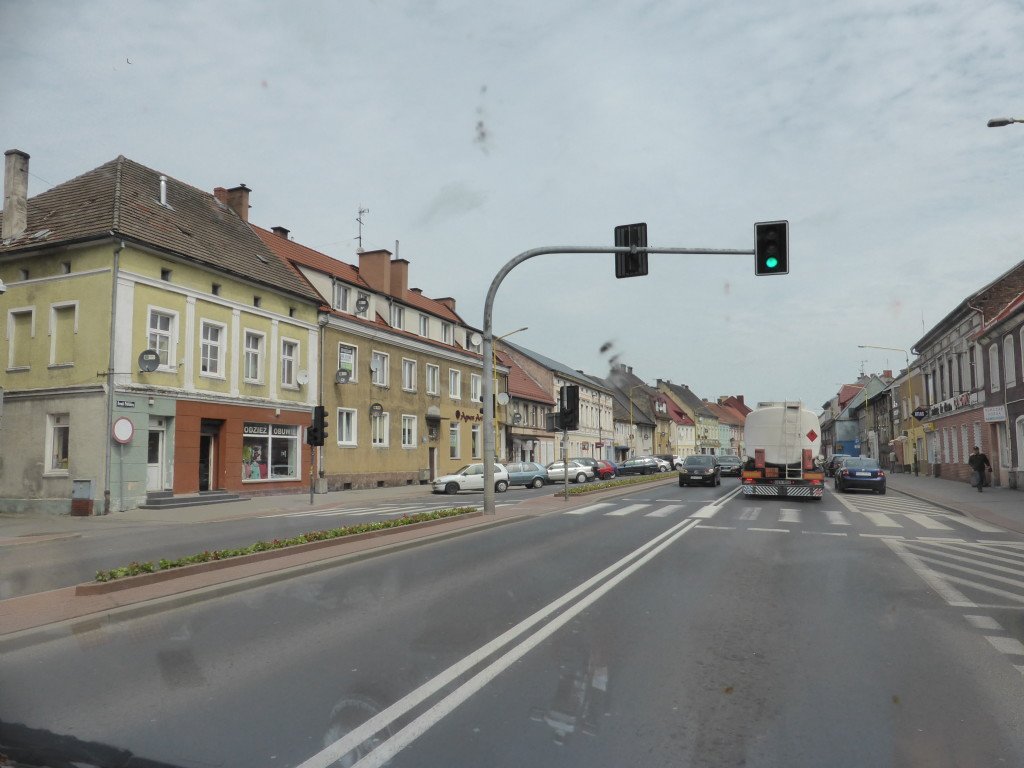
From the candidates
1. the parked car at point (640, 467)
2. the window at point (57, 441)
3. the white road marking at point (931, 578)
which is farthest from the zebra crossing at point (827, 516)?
the parked car at point (640, 467)

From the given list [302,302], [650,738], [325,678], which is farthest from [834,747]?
[302,302]

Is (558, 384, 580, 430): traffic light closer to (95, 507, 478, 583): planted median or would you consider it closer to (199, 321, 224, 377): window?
(95, 507, 478, 583): planted median

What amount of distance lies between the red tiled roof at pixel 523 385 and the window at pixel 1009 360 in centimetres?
3055

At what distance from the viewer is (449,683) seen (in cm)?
520

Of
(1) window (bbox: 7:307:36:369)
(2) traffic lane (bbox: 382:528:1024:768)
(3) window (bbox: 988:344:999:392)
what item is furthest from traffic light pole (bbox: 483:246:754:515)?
(3) window (bbox: 988:344:999:392)

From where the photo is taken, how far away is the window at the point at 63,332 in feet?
74.0

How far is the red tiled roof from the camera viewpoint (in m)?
56.1

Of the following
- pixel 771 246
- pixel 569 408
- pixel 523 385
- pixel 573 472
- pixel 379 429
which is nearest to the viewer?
pixel 771 246

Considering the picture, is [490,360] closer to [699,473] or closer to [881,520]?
[881,520]

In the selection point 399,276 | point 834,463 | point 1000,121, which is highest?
point 399,276

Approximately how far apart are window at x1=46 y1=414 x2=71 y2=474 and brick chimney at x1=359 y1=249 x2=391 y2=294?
18.3 metres

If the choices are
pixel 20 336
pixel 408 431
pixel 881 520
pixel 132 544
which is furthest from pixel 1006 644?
pixel 408 431

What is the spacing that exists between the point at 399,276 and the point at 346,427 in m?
10.3

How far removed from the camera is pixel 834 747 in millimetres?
4141
